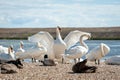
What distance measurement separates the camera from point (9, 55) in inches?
935

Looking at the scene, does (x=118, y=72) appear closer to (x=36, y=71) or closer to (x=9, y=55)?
(x=36, y=71)

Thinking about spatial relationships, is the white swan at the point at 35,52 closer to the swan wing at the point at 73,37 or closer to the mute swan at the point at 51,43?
the mute swan at the point at 51,43

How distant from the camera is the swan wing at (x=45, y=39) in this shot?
26.9m

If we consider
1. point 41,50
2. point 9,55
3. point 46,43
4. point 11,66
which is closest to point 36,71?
point 11,66

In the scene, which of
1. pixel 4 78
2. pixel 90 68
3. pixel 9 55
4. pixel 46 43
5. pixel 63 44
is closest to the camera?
pixel 4 78

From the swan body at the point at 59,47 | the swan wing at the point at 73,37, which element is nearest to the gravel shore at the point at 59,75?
the swan body at the point at 59,47

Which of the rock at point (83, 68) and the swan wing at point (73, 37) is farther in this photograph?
the swan wing at point (73, 37)

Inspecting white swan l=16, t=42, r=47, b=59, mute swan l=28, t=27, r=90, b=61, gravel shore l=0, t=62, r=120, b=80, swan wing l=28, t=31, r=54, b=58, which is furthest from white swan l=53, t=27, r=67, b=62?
gravel shore l=0, t=62, r=120, b=80

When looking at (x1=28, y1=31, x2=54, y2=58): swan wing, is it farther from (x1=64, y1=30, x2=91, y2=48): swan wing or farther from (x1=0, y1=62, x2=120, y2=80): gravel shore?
(x1=0, y1=62, x2=120, y2=80): gravel shore

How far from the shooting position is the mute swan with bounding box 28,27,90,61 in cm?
2619

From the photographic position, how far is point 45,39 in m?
27.5

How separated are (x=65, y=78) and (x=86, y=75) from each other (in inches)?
46.7

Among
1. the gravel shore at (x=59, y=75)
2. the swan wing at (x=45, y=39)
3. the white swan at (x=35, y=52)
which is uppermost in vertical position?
the swan wing at (x=45, y=39)

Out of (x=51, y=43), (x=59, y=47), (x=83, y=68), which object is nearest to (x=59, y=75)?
(x=83, y=68)
